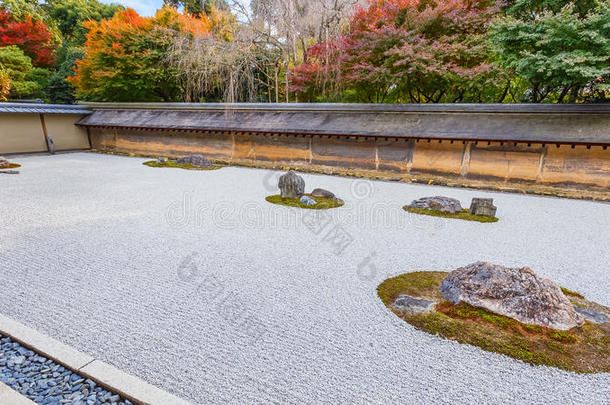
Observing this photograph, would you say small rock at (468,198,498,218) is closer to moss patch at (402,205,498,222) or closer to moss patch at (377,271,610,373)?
moss patch at (402,205,498,222)

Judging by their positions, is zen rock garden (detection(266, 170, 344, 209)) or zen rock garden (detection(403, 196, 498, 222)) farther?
zen rock garden (detection(266, 170, 344, 209))

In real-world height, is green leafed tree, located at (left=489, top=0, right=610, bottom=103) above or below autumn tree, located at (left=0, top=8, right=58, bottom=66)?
below

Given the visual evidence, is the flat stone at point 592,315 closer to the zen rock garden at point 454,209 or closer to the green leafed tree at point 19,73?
the zen rock garden at point 454,209

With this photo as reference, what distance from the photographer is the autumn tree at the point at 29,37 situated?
64.0ft

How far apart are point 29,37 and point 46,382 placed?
89.0ft

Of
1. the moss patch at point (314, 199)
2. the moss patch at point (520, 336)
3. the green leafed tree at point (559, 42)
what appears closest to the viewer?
the moss patch at point (520, 336)

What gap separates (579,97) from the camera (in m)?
10.1

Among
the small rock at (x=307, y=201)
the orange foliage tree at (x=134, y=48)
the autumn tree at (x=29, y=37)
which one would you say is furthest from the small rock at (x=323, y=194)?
the autumn tree at (x=29, y=37)

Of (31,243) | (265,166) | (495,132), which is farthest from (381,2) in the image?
(31,243)

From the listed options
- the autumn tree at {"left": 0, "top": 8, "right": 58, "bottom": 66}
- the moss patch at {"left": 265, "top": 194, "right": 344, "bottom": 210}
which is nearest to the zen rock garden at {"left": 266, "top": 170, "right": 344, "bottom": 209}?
the moss patch at {"left": 265, "top": 194, "right": 344, "bottom": 210}

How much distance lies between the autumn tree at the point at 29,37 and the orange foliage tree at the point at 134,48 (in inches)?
289

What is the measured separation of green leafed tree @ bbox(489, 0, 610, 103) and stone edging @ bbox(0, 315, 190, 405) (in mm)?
9708

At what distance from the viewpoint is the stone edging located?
2.11m

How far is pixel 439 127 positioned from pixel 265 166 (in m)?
6.35
